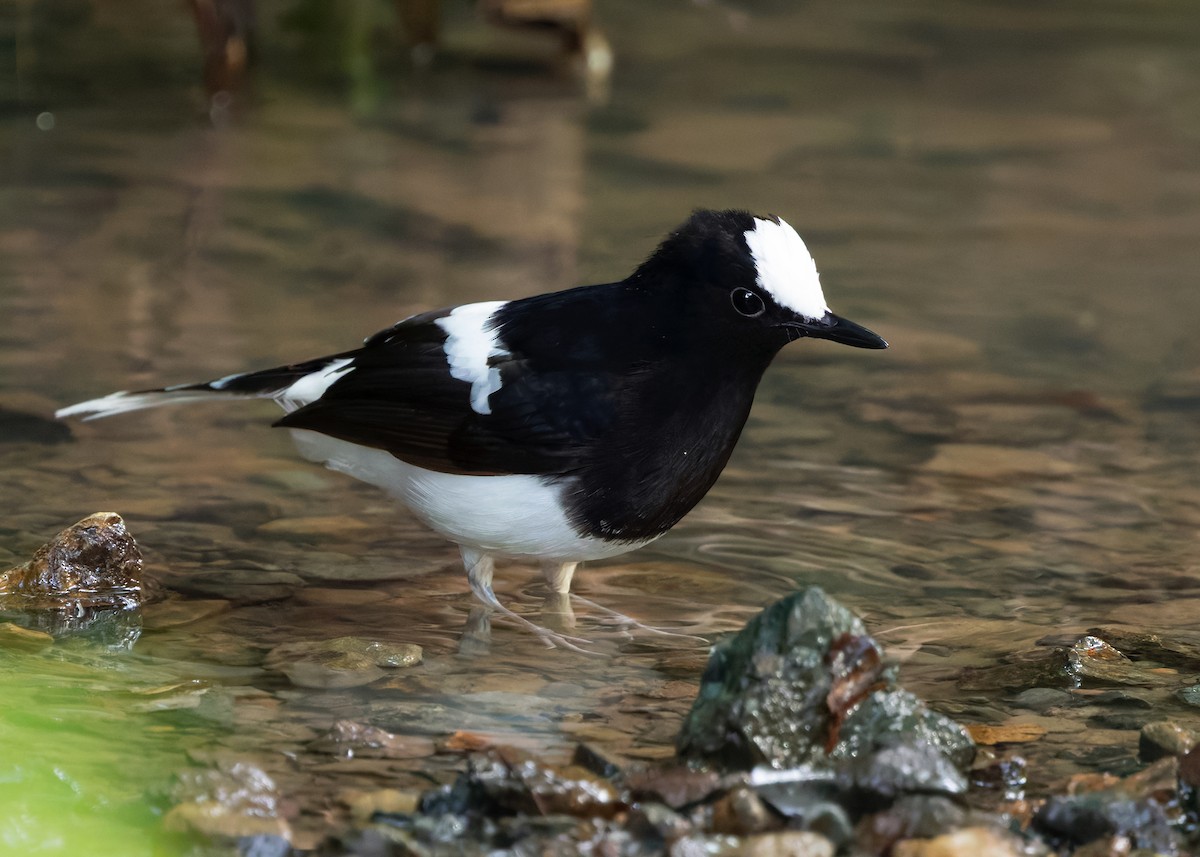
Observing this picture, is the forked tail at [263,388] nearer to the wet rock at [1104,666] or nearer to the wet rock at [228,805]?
the wet rock at [228,805]

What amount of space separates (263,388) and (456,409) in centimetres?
79

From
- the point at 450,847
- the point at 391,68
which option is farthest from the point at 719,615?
the point at 391,68

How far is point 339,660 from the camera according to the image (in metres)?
3.95

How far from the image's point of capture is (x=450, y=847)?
2.98 m

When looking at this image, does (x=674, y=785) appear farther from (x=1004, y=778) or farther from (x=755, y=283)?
(x=755, y=283)

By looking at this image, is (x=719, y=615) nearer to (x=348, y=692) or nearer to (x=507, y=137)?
(x=348, y=692)

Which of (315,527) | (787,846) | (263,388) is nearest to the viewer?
(787,846)

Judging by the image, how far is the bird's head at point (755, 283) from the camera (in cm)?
388

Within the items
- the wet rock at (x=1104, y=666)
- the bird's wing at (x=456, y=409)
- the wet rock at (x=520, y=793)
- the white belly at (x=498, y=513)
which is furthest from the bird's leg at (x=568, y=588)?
the wet rock at (x=520, y=793)

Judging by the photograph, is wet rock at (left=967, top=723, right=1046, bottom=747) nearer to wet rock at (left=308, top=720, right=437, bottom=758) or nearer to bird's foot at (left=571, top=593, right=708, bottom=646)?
bird's foot at (left=571, top=593, right=708, bottom=646)

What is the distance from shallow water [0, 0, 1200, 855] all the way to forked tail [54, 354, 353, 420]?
329mm

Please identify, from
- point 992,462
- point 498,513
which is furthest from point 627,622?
point 992,462

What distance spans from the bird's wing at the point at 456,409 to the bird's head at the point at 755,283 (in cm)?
30

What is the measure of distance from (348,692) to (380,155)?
6.05 metres
